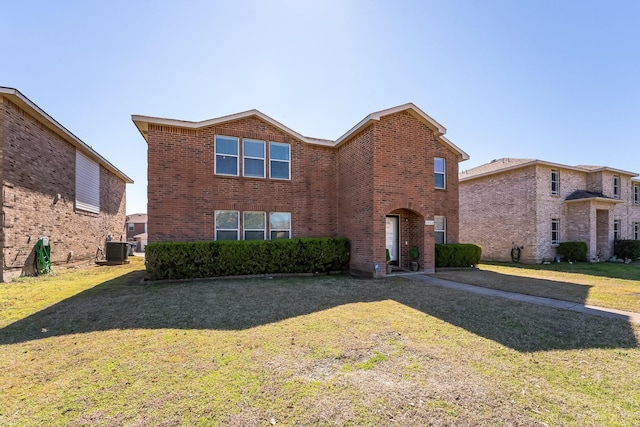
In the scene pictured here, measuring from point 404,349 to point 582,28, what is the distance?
13.9 meters

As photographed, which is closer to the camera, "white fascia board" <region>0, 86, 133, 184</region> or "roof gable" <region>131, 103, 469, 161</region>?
"white fascia board" <region>0, 86, 133, 184</region>

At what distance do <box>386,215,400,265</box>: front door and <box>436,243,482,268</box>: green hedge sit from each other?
6.81ft

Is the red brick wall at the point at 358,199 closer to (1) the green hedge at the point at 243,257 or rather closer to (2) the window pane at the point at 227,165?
(1) the green hedge at the point at 243,257

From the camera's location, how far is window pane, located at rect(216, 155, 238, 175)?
11.9 meters

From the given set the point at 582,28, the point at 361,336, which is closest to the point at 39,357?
the point at 361,336

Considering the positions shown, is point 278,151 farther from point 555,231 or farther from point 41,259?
point 555,231

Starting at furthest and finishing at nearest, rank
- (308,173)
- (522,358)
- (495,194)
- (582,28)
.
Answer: (495,194) < (308,173) < (582,28) < (522,358)

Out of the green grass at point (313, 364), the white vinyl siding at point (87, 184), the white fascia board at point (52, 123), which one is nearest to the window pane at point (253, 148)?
the green grass at point (313, 364)

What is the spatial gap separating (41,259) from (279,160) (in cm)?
1046

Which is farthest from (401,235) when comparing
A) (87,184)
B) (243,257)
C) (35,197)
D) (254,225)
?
(87,184)

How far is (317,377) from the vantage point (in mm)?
3363

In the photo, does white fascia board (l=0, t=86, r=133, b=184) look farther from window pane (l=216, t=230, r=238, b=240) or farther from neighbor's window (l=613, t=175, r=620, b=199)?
neighbor's window (l=613, t=175, r=620, b=199)

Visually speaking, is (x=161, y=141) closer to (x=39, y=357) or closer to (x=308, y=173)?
(x=308, y=173)

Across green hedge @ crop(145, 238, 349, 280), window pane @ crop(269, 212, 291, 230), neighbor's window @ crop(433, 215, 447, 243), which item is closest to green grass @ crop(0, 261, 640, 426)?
green hedge @ crop(145, 238, 349, 280)
